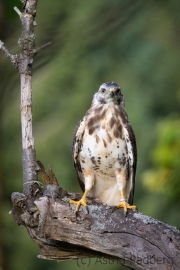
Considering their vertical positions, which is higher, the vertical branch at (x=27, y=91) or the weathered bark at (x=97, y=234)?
the vertical branch at (x=27, y=91)

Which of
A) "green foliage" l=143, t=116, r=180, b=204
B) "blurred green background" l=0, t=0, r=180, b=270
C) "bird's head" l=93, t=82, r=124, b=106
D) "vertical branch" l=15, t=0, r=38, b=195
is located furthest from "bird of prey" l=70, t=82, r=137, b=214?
"blurred green background" l=0, t=0, r=180, b=270

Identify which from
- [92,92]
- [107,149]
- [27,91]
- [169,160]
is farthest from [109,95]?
[92,92]

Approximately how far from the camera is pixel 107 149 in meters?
7.01

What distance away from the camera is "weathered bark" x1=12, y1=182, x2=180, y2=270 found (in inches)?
226

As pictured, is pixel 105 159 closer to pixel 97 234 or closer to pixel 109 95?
pixel 109 95

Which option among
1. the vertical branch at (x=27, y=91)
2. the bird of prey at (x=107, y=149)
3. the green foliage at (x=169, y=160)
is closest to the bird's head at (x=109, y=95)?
the bird of prey at (x=107, y=149)

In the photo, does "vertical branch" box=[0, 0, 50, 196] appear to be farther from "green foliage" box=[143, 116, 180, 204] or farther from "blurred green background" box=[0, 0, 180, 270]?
"blurred green background" box=[0, 0, 180, 270]

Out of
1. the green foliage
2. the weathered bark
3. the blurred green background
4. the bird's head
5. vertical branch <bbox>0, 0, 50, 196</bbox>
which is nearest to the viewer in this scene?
the weathered bark

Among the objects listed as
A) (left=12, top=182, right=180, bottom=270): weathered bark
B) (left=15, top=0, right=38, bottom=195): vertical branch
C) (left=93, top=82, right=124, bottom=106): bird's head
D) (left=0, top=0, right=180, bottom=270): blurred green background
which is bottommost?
(left=12, top=182, right=180, bottom=270): weathered bark

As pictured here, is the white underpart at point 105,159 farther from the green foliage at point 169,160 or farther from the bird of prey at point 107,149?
the green foliage at point 169,160

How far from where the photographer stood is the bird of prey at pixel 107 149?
23.1 feet

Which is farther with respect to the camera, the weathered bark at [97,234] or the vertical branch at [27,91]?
the vertical branch at [27,91]

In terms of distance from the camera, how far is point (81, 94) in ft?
48.1

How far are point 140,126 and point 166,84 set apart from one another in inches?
68.5
